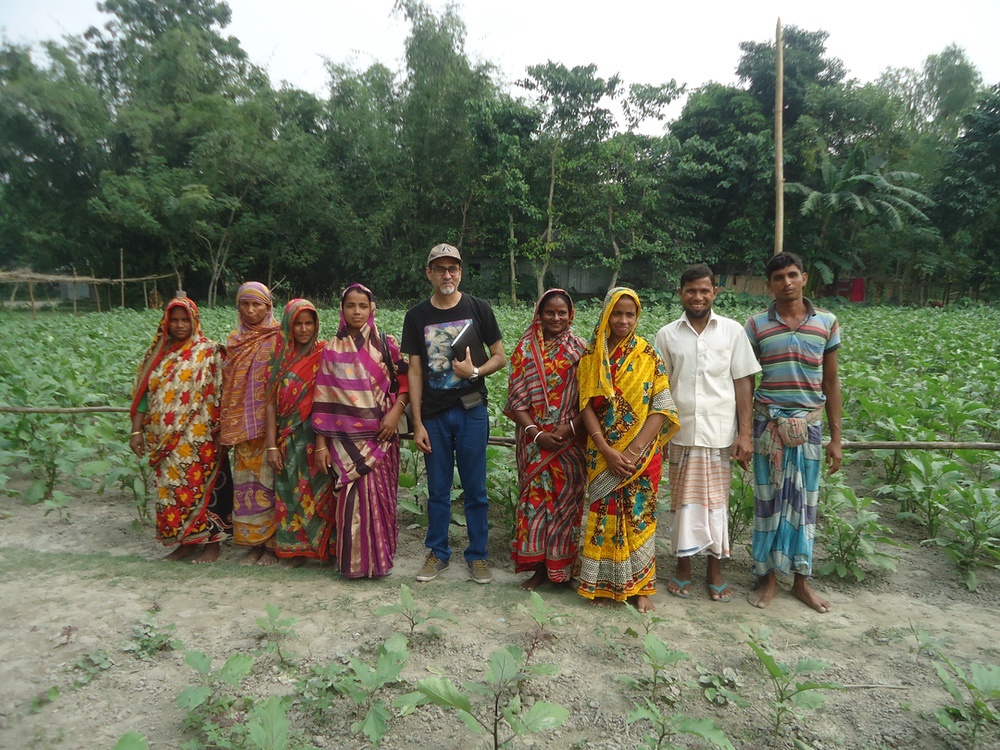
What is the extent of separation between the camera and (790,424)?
2.95 meters

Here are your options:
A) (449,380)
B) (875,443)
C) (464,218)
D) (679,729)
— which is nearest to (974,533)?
(875,443)

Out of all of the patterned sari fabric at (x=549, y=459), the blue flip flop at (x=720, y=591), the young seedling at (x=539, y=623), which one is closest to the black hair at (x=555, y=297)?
the patterned sari fabric at (x=549, y=459)

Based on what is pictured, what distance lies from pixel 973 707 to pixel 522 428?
2.08 meters

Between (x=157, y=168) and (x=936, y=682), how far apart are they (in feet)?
81.4

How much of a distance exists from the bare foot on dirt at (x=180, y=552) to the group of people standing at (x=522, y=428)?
1 cm

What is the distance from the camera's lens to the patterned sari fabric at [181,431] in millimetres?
3557

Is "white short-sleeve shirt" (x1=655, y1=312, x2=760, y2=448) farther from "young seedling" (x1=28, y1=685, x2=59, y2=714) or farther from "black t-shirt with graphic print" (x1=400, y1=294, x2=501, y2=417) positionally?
"young seedling" (x1=28, y1=685, x2=59, y2=714)

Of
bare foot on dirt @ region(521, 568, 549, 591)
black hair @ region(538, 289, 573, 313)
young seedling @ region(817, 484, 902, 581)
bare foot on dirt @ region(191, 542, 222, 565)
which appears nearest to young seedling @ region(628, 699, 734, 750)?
bare foot on dirt @ region(521, 568, 549, 591)

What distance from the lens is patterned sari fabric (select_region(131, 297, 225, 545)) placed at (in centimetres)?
356

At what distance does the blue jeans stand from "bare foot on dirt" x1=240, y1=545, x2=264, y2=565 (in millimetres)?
1052

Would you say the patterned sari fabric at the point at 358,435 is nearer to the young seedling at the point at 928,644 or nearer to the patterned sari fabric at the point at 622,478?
the patterned sari fabric at the point at 622,478

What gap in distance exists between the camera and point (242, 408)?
11.6ft

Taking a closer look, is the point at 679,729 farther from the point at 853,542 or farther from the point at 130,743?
the point at 853,542

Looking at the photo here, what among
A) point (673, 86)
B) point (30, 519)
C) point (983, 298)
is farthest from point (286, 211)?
point (983, 298)
